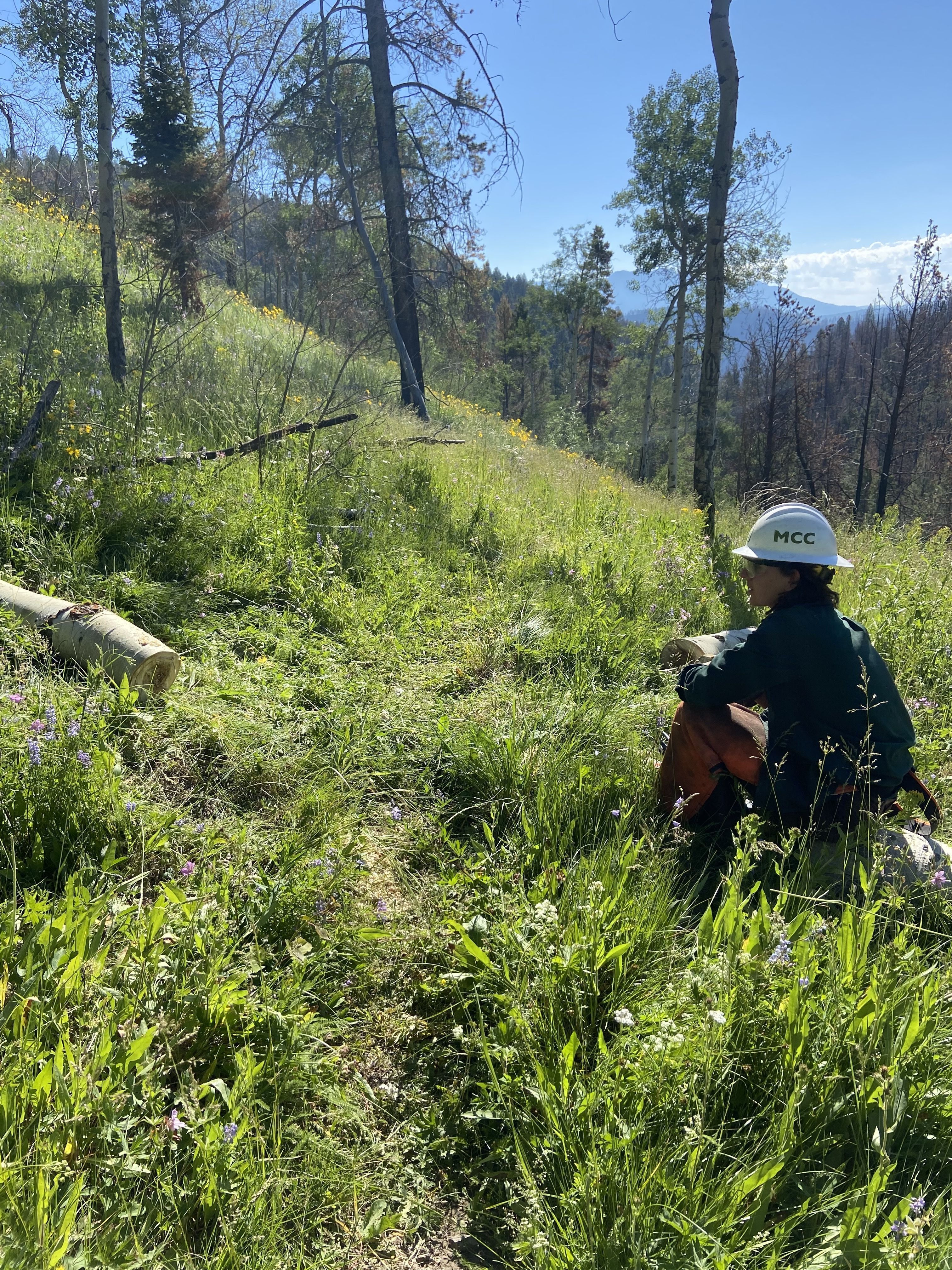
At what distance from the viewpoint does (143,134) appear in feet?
43.7

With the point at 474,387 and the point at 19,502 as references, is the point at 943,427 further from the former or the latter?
the point at 19,502

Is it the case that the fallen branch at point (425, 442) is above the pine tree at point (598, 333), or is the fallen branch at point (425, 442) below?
below

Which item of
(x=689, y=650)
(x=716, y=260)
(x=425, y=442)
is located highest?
(x=716, y=260)

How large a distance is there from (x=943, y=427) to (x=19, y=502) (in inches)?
1956

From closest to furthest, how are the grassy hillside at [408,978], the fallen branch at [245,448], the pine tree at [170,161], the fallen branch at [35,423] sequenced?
the grassy hillside at [408,978] < the fallen branch at [35,423] < the fallen branch at [245,448] < the pine tree at [170,161]

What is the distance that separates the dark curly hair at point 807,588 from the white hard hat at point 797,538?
31mm

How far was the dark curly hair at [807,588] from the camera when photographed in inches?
110

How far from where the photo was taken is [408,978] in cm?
236

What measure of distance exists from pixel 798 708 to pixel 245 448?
17.2ft

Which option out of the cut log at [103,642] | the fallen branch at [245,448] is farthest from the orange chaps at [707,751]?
the fallen branch at [245,448]

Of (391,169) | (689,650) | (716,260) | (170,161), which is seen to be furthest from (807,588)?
(170,161)

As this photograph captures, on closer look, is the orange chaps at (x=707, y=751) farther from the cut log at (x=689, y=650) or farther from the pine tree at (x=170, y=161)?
the pine tree at (x=170, y=161)

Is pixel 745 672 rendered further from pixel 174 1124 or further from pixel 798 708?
pixel 174 1124

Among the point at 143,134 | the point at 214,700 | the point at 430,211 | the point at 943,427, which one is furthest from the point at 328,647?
Result: the point at 943,427
